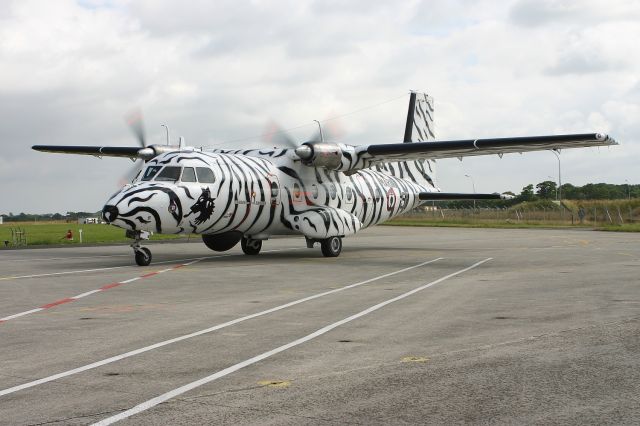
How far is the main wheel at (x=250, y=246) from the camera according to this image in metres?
26.1

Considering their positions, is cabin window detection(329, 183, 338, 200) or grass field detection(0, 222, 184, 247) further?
grass field detection(0, 222, 184, 247)

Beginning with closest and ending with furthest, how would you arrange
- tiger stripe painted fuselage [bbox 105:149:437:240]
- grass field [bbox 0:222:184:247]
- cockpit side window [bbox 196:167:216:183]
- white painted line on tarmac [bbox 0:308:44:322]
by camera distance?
white painted line on tarmac [bbox 0:308:44:322], tiger stripe painted fuselage [bbox 105:149:437:240], cockpit side window [bbox 196:167:216:183], grass field [bbox 0:222:184:247]

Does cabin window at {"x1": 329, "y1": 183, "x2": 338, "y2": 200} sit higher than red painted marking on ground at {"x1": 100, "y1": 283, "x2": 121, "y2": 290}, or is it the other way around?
cabin window at {"x1": 329, "y1": 183, "x2": 338, "y2": 200}

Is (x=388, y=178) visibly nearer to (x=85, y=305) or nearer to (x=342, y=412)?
(x=85, y=305)

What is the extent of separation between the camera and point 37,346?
27.9ft

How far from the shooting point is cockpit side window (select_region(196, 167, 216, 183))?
70.6 ft

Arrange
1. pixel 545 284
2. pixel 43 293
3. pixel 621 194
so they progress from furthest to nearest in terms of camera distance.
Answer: pixel 621 194, pixel 545 284, pixel 43 293

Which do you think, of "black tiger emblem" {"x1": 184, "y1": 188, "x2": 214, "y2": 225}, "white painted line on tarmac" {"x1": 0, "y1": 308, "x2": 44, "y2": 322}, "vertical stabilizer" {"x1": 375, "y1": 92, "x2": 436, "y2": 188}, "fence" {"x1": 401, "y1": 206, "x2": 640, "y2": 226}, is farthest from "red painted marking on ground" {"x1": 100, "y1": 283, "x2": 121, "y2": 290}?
"fence" {"x1": 401, "y1": 206, "x2": 640, "y2": 226}

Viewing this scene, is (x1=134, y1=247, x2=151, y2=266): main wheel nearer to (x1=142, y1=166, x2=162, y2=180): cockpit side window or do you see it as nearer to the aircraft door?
(x1=142, y1=166, x2=162, y2=180): cockpit side window

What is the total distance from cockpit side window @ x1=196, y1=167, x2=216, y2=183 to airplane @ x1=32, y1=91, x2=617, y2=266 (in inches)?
1.2

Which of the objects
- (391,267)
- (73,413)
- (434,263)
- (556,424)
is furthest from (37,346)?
(434,263)

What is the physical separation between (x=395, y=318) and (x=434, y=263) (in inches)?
452

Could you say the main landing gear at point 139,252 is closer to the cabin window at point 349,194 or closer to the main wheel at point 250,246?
the main wheel at point 250,246

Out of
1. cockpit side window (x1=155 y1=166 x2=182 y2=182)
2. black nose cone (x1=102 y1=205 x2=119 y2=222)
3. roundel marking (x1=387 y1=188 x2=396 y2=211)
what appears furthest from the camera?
roundel marking (x1=387 y1=188 x2=396 y2=211)
